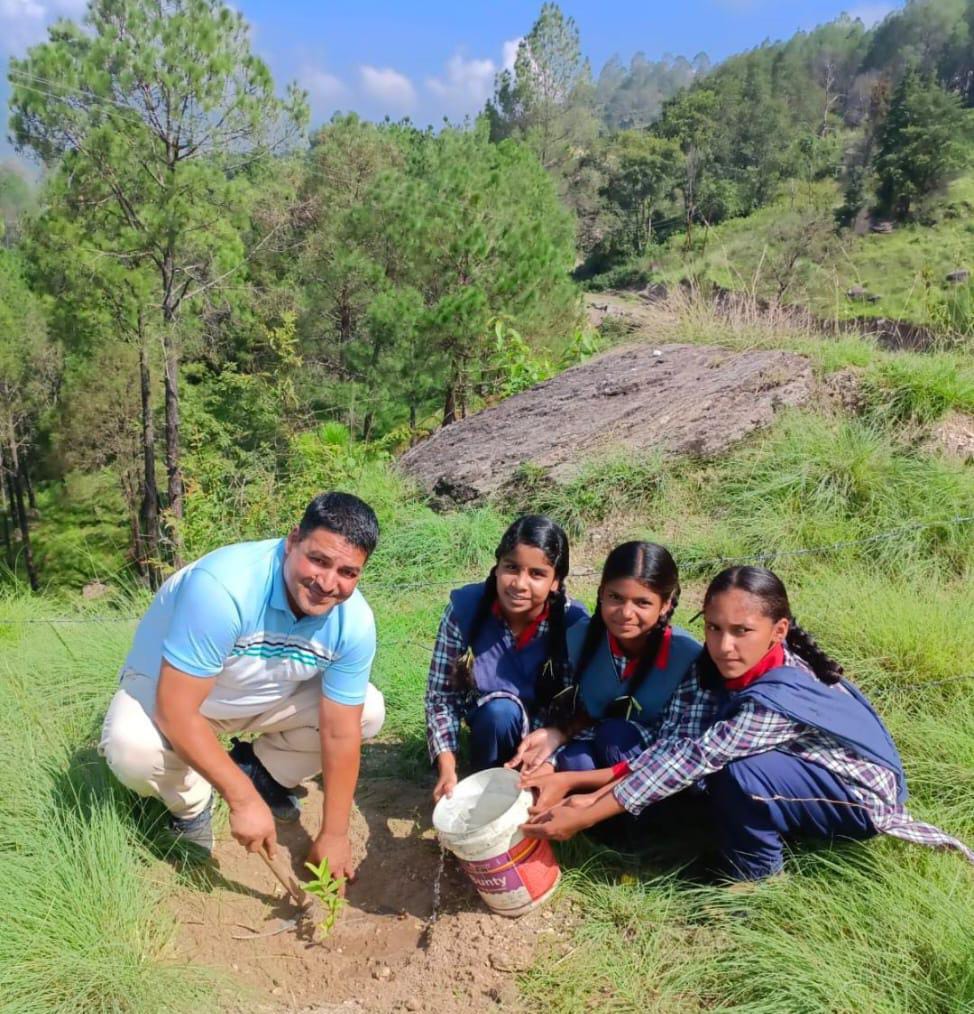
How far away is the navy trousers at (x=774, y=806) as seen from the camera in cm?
171

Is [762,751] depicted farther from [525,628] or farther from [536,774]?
[525,628]

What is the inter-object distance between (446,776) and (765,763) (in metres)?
0.77

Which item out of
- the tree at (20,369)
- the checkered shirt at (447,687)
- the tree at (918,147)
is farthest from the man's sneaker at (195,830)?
the tree at (918,147)

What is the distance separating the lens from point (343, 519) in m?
1.70

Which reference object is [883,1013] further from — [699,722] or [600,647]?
[600,647]

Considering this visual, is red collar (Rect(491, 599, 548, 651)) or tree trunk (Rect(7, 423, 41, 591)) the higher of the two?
red collar (Rect(491, 599, 548, 651))

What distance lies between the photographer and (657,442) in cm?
477

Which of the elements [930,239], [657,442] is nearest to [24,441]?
[657,442]

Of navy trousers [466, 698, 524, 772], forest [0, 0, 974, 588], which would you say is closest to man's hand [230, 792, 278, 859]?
navy trousers [466, 698, 524, 772]

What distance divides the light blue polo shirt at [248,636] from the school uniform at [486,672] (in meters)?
0.30

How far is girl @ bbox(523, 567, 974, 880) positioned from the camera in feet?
5.61

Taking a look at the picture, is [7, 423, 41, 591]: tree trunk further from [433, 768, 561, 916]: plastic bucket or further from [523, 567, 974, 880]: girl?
[523, 567, 974, 880]: girl

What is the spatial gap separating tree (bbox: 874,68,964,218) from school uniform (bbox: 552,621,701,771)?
3246 centimetres

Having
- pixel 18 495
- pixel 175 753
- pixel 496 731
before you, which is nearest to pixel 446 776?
pixel 496 731
